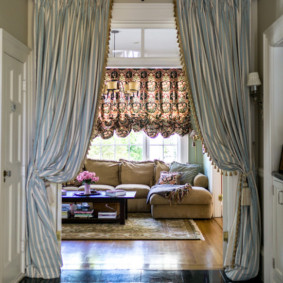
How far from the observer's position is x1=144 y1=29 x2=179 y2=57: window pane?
160 inches

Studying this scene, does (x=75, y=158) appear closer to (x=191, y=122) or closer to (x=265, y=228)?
(x=265, y=228)

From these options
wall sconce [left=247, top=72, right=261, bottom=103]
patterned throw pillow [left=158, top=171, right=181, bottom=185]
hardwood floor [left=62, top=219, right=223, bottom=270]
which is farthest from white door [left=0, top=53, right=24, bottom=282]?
patterned throw pillow [left=158, top=171, right=181, bottom=185]

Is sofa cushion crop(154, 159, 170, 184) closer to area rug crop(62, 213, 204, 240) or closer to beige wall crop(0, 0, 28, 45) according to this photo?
area rug crop(62, 213, 204, 240)

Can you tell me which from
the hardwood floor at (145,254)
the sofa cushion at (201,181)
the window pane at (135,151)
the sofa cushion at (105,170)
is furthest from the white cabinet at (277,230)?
the window pane at (135,151)

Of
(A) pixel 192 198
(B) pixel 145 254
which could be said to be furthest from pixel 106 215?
(B) pixel 145 254

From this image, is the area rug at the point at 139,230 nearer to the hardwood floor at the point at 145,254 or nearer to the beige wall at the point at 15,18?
the hardwood floor at the point at 145,254

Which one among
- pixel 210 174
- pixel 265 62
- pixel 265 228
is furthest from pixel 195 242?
pixel 265 62

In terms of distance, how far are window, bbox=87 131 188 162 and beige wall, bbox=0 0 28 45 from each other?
4.43 meters

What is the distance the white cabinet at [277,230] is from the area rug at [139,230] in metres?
1.92

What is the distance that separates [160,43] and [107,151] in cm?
416

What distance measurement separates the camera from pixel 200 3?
3.68 m

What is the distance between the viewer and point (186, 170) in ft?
23.6

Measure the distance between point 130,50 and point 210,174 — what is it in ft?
11.0

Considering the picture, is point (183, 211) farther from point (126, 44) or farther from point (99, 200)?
point (126, 44)
